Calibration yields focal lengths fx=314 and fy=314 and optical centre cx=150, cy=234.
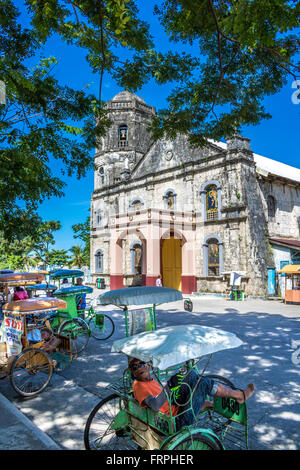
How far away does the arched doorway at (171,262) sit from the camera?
2481 centimetres

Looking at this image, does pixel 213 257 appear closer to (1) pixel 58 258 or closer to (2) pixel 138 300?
(2) pixel 138 300

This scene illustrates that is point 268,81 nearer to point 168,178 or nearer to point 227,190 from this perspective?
point 227,190

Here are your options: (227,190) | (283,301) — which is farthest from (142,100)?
(283,301)

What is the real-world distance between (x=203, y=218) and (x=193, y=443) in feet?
63.2

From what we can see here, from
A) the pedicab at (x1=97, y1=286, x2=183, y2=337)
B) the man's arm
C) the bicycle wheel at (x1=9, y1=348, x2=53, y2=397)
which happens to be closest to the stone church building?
the pedicab at (x1=97, y1=286, x2=183, y2=337)

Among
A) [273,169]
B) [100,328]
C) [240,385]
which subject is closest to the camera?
[240,385]

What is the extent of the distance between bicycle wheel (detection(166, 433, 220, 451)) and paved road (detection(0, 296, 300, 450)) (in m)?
1.04

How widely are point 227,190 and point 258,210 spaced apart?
2.32m

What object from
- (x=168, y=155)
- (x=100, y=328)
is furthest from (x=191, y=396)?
(x=168, y=155)

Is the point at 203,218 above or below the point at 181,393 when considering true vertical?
above

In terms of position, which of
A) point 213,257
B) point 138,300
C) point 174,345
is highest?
point 213,257

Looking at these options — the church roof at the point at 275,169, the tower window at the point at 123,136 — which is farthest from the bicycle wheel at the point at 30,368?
the tower window at the point at 123,136

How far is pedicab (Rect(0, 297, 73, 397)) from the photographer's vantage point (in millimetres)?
A: 5402

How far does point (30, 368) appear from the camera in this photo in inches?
214
